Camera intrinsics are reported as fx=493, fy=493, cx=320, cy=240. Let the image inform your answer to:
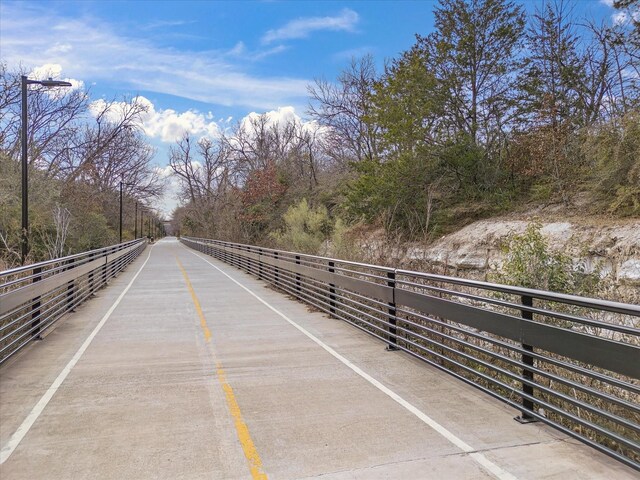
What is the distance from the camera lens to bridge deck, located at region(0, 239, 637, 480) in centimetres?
382

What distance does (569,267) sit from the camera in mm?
9805

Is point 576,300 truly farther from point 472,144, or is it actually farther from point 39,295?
point 472,144

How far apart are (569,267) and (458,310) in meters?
5.21

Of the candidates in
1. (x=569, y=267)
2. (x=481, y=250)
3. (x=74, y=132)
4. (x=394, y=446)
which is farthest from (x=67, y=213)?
(x=394, y=446)

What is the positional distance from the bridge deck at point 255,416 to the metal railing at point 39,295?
42 cm

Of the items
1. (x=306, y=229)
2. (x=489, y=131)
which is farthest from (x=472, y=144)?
(x=306, y=229)

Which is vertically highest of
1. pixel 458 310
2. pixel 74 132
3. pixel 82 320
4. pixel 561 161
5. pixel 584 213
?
pixel 74 132

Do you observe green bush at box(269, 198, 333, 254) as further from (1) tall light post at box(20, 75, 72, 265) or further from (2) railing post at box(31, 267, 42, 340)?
(2) railing post at box(31, 267, 42, 340)

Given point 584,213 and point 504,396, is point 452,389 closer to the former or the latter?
point 504,396

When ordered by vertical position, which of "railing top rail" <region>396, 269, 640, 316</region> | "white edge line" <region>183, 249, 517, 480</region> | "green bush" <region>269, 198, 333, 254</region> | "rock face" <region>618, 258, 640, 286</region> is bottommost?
"white edge line" <region>183, 249, 517, 480</region>

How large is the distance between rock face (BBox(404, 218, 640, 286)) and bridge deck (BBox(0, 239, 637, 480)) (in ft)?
13.0

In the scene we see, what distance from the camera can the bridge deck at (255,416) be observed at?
12.5 ft

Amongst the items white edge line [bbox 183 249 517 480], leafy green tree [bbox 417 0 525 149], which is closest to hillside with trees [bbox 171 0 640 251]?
leafy green tree [bbox 417 0 525 149]

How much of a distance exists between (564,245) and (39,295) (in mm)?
11261
